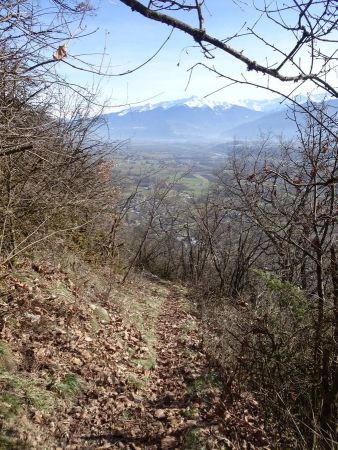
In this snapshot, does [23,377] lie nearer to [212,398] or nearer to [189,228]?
[212,398]

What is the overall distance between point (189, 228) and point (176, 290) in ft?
24.9

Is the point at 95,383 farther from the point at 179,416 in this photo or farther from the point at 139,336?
the point at 139,336

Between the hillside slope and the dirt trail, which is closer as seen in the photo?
the hillside slope

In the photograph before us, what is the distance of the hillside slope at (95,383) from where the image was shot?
3.88m

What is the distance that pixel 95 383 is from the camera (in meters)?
4.86

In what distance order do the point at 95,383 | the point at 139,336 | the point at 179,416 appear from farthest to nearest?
the point at 139,336, the point at 95,383, the point at 179,416

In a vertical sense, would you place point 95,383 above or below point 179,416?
above

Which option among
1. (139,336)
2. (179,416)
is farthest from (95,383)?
(139,336)

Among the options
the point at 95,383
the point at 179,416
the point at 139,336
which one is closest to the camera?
the point at 179,416

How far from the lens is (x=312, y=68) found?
1.50 meters

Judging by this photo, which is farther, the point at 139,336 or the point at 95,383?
the point at 139,336

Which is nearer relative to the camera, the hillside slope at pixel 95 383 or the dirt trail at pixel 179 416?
the hillside slope at pixel 95 383

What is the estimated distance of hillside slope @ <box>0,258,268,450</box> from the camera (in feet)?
12.7

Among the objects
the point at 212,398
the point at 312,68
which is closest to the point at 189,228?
the point at 212,398
